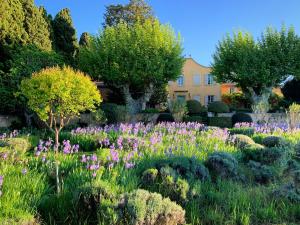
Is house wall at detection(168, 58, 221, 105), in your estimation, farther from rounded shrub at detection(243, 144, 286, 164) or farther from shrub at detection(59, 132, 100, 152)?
rounded shrub at detection(243, 144, 286, 164)

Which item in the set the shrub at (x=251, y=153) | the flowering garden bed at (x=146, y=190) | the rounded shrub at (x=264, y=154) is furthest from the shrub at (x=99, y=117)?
the rounded shrub at (x=264, y=154)

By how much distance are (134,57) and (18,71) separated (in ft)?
31.0

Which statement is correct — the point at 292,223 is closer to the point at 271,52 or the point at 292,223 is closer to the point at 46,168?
the point at 46,168

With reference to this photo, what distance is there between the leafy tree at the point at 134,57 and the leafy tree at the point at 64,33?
1055 mm

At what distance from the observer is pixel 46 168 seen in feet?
20.8

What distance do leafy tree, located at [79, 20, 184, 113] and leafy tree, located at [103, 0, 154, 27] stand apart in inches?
414

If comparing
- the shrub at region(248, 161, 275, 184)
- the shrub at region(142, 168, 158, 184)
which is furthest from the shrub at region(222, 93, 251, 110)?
the shrub at region(142, 168, 158, 184)

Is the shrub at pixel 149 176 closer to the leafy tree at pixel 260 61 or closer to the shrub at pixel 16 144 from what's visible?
the shrub at pixel 16 144

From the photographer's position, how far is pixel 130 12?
38.7m

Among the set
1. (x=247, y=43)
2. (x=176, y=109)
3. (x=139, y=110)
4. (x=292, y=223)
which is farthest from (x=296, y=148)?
(x=247, y=43)

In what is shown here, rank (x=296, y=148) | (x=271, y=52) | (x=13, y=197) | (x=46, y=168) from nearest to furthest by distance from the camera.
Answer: (x=13, y=197), (x=46, y=168), (x=296, y=148), (x=271, y=52)

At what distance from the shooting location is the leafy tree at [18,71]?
1939 centimetres

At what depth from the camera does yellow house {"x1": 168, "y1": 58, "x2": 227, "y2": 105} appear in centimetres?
4222

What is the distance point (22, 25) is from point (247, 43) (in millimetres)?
17919
